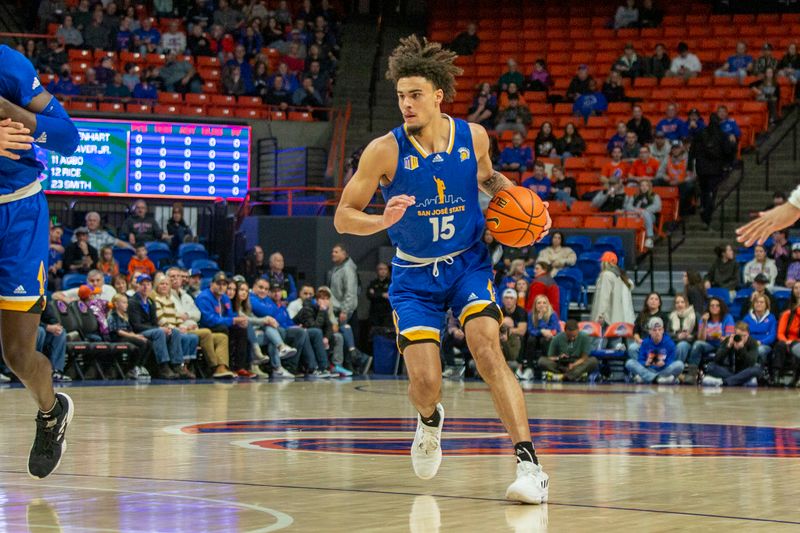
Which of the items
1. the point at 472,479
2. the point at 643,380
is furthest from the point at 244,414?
the point at 643,380

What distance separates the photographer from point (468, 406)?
1206 centimetres

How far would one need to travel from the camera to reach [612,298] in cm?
1816

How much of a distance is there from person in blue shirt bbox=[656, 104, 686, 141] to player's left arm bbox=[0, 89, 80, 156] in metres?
17.5

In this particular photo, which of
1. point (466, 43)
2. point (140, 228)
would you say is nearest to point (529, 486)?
point (140, 228)

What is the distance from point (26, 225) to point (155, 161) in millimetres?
15754

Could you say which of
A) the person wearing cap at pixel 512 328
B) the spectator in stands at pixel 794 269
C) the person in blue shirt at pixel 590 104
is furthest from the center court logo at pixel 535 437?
the person in blue shirt at pixel 590 104

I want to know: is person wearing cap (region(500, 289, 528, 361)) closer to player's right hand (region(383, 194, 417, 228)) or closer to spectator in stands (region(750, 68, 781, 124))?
spectator in stands (region(750, 68, 781, 124))

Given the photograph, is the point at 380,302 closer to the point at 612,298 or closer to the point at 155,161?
the point at 612,298

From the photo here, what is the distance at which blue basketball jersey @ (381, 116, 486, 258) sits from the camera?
248 inches

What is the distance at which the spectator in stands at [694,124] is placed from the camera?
22078mm

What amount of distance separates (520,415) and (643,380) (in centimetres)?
1138

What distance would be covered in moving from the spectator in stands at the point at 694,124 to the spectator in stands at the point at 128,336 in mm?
10286

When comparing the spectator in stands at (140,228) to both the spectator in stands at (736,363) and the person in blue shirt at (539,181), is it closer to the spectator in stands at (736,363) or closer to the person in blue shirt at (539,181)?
the person in blue shirt at (539,181)

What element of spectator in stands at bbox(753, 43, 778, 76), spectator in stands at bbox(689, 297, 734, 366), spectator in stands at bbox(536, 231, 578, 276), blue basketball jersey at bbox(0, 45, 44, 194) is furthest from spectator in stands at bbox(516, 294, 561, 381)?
→ blue basketball jersey at bbox(0, 45, 44, 194)
